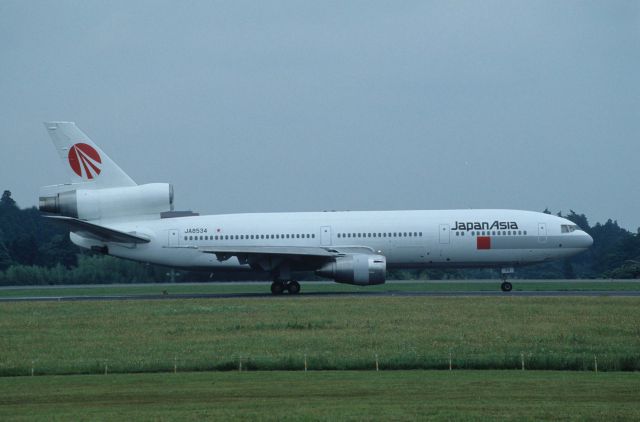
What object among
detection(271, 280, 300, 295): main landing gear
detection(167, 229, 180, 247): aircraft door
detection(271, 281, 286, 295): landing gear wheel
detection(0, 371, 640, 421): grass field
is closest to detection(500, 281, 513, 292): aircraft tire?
detection(271, 280, 300, 295): main landing gear

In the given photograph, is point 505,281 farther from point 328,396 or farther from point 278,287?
point 328,396

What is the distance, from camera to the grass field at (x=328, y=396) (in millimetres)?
16188

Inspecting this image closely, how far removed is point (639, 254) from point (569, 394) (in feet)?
265

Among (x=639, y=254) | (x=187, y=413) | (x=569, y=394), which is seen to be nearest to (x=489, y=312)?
(x=569, y=394)

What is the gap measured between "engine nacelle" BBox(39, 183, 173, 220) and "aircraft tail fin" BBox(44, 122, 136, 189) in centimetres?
59

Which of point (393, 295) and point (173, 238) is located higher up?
point (173, 238)

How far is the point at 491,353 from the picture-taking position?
79.6ft

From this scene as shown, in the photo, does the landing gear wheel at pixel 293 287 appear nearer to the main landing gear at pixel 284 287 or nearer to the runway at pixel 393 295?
the main landing gear at pixel 284 287

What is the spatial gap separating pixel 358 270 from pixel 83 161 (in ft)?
52.1

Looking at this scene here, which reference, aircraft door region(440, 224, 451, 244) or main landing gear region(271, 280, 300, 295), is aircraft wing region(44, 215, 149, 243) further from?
aircraft door region(440, 224, 451, 244)

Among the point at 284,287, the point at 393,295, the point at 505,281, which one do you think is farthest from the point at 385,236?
the point at 505,281

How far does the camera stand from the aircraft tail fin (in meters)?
49.3

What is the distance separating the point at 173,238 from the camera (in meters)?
49.1

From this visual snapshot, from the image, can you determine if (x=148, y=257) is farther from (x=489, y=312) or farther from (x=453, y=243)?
(x=489, y=312)
